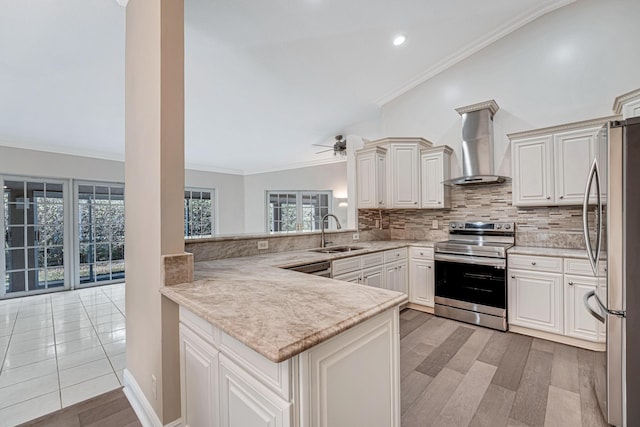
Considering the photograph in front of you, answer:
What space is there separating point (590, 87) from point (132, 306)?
4.88 meters

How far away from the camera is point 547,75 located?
11.1 ft

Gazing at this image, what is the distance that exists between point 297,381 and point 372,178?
3430 millimetres

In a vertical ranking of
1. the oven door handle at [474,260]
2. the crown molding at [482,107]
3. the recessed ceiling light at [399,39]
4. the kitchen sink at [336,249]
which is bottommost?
the oven door handle at [474,260]

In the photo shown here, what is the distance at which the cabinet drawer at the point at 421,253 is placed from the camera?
3604mm

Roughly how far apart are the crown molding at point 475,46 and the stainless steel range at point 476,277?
2.35m

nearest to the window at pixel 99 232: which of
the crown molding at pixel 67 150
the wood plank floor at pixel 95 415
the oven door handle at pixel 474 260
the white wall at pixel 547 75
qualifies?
the crown molding at pixel 67 150

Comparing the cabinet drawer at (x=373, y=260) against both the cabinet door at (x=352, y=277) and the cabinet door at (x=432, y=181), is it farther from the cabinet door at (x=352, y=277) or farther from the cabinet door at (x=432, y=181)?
the cabinet door at (x=432, y=181)

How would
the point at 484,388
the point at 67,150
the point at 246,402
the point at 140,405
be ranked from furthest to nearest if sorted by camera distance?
1. the point at 67,150
2. the point at 484,388
3. the point at 140,405
4. the point at 246,402

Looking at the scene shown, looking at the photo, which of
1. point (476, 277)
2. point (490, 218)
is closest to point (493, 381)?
point (476, 277)

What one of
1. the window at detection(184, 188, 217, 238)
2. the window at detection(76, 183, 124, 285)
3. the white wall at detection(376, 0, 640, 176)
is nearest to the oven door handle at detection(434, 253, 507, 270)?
the white wall at detection(376, 0, 640, 176)

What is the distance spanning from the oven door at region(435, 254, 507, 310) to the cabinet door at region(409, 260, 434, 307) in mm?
134

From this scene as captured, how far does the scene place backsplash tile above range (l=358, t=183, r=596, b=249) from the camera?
3.23 metres

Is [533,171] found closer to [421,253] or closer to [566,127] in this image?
[566,127]

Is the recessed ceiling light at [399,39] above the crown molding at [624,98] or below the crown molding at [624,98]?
above
